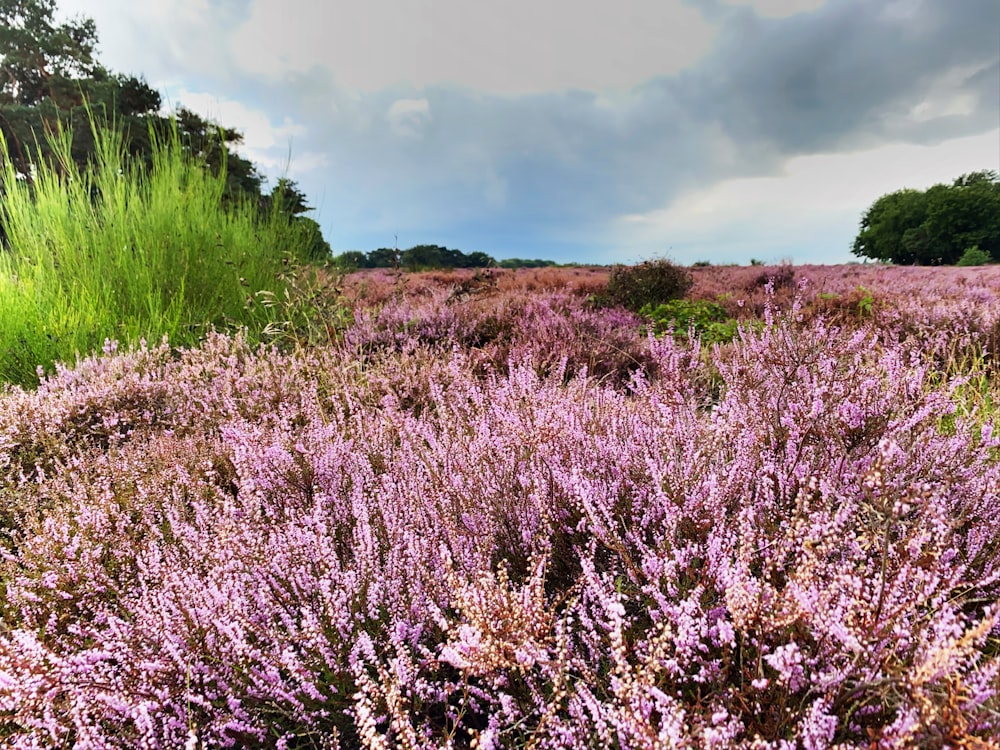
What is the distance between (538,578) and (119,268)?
5.71 metres

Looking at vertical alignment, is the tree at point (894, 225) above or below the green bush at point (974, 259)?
above

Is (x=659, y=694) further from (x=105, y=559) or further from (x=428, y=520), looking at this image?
(x=105, y=559)

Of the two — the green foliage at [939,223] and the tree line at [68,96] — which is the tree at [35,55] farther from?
the green foliage at [939,223]

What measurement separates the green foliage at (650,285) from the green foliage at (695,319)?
2.33 ft

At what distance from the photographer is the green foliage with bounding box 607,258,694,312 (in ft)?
28.7

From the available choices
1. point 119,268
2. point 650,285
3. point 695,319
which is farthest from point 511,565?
point 650,285

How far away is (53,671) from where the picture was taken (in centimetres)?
127

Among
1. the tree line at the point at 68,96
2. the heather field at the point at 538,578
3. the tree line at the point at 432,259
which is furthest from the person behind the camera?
the tree line at the point at 432,259

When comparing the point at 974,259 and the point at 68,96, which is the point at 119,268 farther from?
the point at 974,259

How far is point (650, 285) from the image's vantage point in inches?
344

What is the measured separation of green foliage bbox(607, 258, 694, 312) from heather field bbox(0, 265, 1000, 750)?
623 cm

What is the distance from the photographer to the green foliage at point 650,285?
873 centimetres

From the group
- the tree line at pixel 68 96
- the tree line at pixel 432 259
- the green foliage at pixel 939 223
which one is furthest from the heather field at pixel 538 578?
the green foliage at pixel 939 223

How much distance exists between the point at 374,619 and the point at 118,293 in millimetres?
5137
